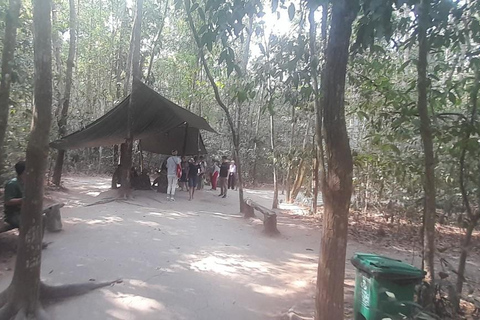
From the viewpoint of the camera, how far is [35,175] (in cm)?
371

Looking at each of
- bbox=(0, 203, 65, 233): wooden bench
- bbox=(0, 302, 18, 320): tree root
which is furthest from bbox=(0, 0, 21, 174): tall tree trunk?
bbox=(0, 302, 18, 320): tree root

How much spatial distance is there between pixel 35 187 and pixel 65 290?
1.38 meters

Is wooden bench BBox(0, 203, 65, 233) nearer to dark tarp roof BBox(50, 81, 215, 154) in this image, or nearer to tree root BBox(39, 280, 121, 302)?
tree root BBox(39, 280, 121, 302)

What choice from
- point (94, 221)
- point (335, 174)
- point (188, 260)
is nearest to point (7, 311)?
point (188, 260)

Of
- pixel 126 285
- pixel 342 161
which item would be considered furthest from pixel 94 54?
pixel 342 161

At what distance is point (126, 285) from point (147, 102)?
7.18 meters

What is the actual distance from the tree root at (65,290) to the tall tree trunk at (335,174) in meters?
2.83

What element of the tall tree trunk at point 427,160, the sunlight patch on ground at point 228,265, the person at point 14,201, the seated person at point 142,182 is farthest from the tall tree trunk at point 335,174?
the seated person at point 142,182

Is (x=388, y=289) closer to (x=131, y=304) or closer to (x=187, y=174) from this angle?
(x=131, y=304)

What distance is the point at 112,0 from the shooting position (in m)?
19.0

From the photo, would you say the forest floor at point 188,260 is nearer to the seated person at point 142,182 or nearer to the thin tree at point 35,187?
the thin tree at point 35,187

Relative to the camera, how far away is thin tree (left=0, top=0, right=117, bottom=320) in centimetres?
371

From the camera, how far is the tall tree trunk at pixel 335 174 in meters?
2.96

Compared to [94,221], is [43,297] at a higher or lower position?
lower
